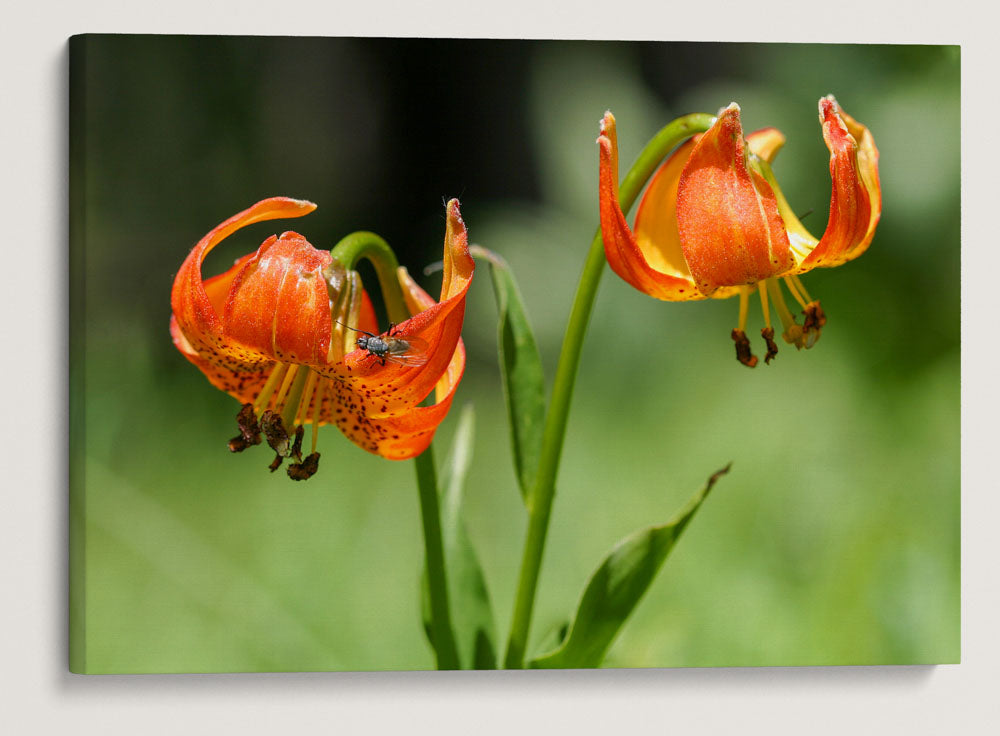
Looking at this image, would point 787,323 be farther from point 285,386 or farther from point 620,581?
point 285,386

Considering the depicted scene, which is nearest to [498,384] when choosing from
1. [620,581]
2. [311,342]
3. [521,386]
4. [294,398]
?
[521,386]

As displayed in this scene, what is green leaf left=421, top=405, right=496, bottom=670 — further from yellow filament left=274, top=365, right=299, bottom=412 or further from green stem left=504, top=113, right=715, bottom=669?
yellow filament left=274, top=365, right=299, bottom=412

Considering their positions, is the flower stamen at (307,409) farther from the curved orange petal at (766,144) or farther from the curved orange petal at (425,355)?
the curved orange petal at (766,144)

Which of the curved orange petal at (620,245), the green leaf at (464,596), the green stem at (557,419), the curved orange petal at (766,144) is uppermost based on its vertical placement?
the curved orange petal at (766,144)

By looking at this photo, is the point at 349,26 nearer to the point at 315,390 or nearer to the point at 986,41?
the point at 315,390

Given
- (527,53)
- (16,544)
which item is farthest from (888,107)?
(16,544)

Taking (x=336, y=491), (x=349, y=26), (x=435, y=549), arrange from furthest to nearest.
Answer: (x=336, y=491), (x=349, y=26), (x=435, y=549)

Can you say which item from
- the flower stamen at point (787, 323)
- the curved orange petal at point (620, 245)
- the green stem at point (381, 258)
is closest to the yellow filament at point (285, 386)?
the green stem at point (381, 258)
